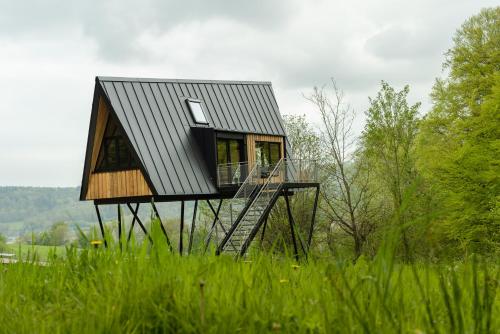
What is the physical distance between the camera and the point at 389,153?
2784 centimetres

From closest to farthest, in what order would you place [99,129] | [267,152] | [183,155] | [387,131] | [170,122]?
1. [183,155]
2. [170,122]
3. [99,129]
4. [267,152]
5. [387,131]

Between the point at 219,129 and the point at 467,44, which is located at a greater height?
the point at 467,44

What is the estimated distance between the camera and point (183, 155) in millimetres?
22422

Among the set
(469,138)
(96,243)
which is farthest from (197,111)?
(96,243)

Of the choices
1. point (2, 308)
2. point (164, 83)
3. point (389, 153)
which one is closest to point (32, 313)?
point (2, 308)

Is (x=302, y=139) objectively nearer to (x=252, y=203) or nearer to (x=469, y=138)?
(x=469, y=138)

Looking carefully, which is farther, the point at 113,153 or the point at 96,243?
the point at 113,153

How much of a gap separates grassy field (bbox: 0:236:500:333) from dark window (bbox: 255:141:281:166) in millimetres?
22121

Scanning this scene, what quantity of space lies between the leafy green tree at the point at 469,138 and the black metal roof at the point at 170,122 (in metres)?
8.85

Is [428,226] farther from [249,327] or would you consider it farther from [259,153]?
[259,153]

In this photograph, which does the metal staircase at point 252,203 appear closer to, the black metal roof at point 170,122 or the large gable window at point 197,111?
the black metal roof at point 170,122

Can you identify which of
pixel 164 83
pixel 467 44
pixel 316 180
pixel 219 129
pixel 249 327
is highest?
pixel 467 44

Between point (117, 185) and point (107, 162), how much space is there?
126 centimetres

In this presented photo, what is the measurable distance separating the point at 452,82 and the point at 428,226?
1297 inches
